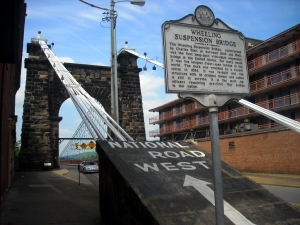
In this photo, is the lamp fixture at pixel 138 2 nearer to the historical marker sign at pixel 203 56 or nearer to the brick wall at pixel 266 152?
the historical marker sign at pixel 203 56

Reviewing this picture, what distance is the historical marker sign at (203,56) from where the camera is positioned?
3.60m

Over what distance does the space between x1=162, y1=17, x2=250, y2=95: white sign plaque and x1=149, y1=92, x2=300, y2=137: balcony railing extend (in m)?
24.7

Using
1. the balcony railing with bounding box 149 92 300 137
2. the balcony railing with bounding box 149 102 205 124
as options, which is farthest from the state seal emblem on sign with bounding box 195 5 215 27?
the balcony railing with bounding box 149 102 205 124

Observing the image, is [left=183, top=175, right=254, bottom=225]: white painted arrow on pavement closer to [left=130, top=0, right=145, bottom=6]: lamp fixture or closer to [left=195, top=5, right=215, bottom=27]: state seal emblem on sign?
[left=195, top=5, right=215, bottom=27]: state seal emblem on sign

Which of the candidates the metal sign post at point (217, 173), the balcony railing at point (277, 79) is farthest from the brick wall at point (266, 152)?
the metal sign post at point (217, 173)

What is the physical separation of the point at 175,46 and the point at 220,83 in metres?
0.70

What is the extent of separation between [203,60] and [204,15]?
57 cm

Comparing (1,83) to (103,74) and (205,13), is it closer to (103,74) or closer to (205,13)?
(205,13)

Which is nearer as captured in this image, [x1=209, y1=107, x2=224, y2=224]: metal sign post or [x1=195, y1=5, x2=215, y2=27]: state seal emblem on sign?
[x1=209, y1=107, x2=224, y2=224]: metal sign post

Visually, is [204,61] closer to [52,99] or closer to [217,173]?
[217,173]

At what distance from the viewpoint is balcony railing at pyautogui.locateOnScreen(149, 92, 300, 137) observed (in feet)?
89.6

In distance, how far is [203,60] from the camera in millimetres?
3768

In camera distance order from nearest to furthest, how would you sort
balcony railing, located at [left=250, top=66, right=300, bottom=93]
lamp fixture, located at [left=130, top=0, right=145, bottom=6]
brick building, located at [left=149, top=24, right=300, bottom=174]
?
lamp fixture, located at [left=130, top=0, right=145, bottom=6] → brick building, located at [left=149, top=24, right=300, bottom=174] → balcony railing, located at [left=250, top=66, right=300, bottom=93]

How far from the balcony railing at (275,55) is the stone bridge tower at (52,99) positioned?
11990 mm
